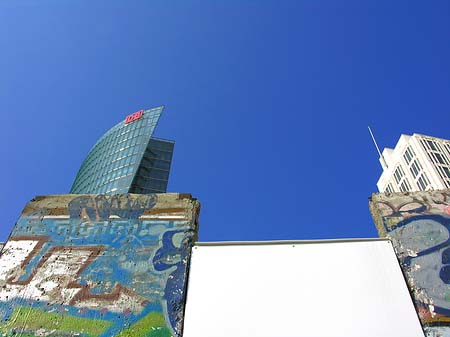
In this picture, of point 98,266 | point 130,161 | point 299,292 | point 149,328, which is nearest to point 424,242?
point 299,292

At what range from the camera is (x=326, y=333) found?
4379 mm

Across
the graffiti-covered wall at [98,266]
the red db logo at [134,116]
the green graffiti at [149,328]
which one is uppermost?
the red db logo at [134,116]

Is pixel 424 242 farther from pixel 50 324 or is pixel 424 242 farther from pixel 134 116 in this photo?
pixel 134 116

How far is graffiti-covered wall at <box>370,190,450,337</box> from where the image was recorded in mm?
4562

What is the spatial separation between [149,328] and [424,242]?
411 centimetres

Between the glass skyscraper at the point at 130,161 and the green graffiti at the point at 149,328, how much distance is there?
4846 cm

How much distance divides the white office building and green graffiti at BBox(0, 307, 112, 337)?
58.8 m

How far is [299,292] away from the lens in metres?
4.80

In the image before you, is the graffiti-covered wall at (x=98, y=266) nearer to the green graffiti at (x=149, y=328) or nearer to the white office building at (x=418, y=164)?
the green graffiti at (x=149, y=328)

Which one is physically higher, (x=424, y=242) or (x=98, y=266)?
(x=424, y=242)

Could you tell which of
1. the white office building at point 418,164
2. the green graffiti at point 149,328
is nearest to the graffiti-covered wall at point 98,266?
the green graffiti at point 149,328

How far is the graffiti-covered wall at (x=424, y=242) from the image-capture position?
456 centimetres

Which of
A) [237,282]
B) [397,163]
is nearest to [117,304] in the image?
[237,282]

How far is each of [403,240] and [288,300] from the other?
2039 mm
